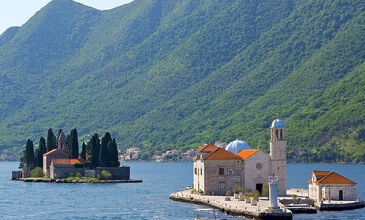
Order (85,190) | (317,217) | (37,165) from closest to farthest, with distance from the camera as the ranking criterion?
(317,217), (85,190), (37,165)

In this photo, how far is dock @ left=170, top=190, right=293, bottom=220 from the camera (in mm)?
73500

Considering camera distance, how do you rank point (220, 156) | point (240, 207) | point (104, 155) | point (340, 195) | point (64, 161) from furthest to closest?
1. point (64, 161)
2. point (104, 155)
3. point (220, 156)
4. point (340, 195)
5. point (240, 207)

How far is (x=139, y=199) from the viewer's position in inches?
4129

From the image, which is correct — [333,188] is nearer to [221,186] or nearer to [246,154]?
[246,154]

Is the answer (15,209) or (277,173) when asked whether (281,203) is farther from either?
(15,209)

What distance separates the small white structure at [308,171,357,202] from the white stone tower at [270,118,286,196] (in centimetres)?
558

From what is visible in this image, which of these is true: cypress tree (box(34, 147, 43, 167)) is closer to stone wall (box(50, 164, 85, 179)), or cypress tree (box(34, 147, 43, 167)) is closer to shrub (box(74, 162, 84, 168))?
stone wall (box(50, 164, 85, 179))

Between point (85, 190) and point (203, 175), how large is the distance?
3370cm

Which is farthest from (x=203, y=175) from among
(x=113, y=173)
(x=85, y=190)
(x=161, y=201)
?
(x=113, y=173)

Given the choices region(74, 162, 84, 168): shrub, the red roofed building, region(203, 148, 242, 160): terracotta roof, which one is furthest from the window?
the red roofed building

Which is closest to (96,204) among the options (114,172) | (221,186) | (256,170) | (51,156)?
(221,186)

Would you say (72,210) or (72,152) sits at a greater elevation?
(72,152)

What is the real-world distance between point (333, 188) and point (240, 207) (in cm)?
1626

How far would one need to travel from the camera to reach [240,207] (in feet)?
260
